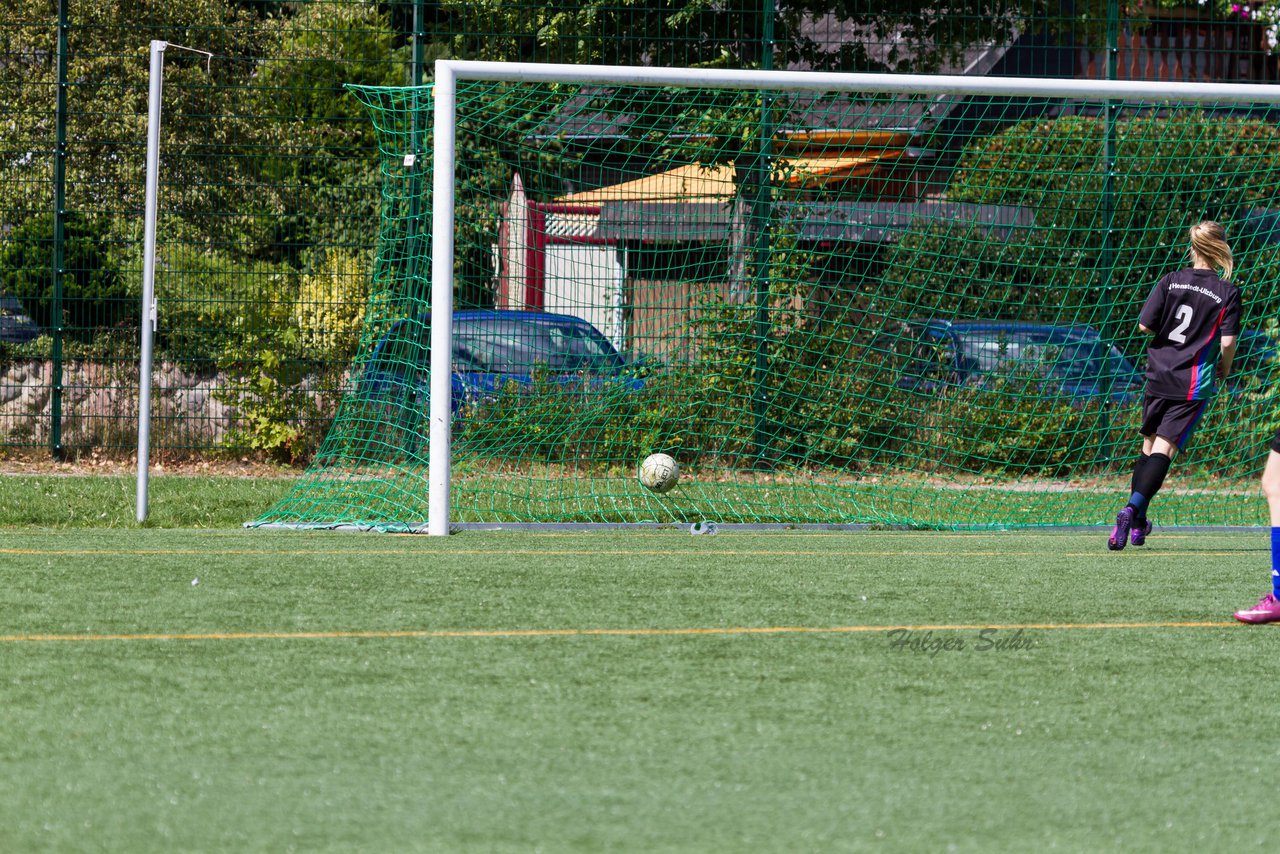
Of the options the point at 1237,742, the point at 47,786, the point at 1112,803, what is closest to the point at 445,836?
the point at 47,786

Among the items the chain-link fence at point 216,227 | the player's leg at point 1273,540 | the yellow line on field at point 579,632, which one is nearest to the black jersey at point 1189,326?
the player's leg at point 1273,540

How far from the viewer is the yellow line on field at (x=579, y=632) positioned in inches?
173

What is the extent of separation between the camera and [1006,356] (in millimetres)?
9547

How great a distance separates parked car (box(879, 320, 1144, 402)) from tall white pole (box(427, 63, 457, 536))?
332cm

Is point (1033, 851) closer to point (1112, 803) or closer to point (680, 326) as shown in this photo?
point (1112, 803)

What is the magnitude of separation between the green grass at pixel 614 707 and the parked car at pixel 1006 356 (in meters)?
3.16

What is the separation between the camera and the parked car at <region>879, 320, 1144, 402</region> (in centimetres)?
926

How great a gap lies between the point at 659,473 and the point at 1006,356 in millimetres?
2878

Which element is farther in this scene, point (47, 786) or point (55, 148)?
point (55, 148)

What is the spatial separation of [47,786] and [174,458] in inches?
306

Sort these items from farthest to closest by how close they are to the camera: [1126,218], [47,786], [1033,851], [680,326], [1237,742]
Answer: [1126,218]
[680,326]
[1237,742]
[47,786]
[1033,851]

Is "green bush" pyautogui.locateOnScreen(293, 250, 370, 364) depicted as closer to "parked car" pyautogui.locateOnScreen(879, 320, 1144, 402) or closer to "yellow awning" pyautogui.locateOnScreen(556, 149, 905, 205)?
"yellow awning" pyautogui.locateOnScreen(556, 149, 905, 205)

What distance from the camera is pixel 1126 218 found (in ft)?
33.2

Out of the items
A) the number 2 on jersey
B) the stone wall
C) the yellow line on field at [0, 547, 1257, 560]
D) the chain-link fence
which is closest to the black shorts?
the number 2 on jersey
